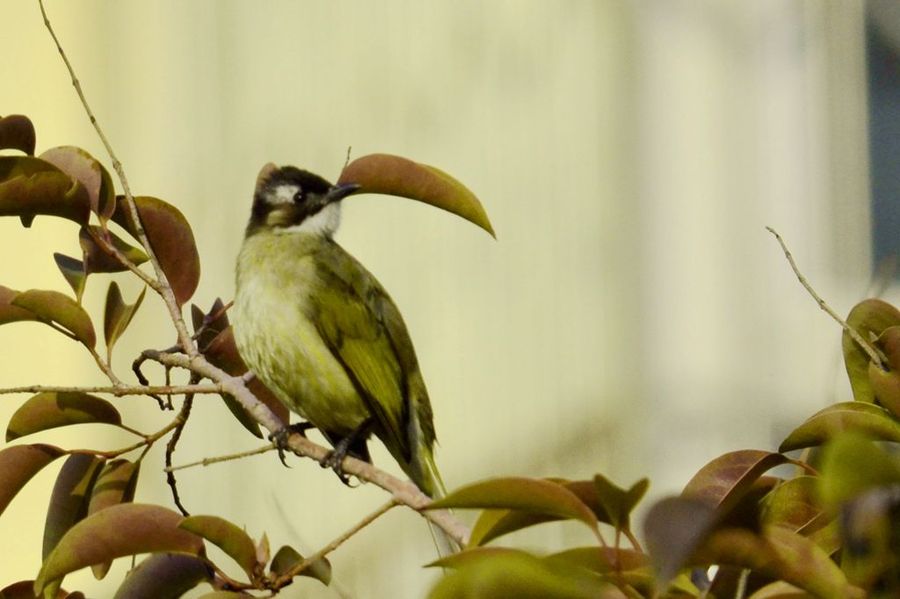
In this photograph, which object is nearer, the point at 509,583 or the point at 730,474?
the point at 509,583

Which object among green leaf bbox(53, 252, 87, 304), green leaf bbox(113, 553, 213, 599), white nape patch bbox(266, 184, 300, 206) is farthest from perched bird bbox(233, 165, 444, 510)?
green leaf bbox(113, 553, 213, 599)

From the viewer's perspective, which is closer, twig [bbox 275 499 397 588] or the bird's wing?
twig [bbox 275 499 397 588]

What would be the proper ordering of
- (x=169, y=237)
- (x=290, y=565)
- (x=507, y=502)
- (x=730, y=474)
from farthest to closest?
(x=169, y=237) < (x=290, y=565) < (x=730, y=474) < (x=507, y=502)

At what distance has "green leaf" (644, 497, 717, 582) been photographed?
554 mm

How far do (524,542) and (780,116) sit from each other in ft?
3.27

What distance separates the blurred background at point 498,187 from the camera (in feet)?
8.55

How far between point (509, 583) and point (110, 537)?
414 millimetres

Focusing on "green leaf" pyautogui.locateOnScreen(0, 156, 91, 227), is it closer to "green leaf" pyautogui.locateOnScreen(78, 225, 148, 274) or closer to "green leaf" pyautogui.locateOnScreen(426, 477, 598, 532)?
"green leaf" pyautogui.locateOnScreen(78, 225, 148, 274)

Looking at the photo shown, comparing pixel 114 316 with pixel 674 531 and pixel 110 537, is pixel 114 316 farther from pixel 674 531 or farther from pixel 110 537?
pixel 674 531

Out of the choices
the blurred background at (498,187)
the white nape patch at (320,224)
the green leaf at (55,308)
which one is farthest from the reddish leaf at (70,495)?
the blurred background at (498,187)

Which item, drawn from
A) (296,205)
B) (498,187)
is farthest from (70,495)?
(498,187)

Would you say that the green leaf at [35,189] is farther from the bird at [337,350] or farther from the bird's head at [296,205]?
the bird's head at [296,205]

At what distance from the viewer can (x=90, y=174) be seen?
1.05 meters

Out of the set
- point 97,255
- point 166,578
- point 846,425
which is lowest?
point 166,578
